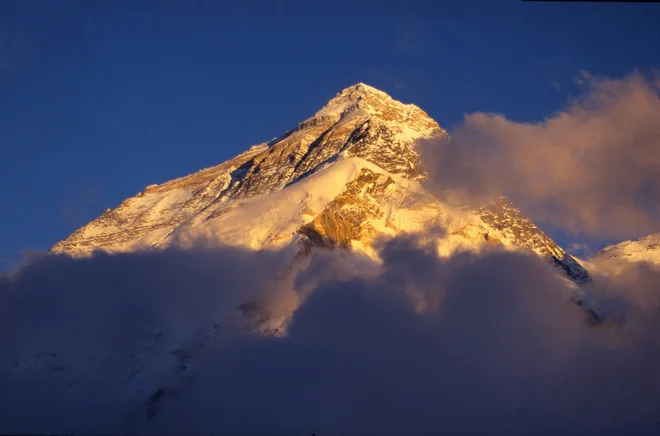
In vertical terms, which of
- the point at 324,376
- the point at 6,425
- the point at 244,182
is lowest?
the point at 6,425

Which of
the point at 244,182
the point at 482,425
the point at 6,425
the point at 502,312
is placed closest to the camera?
the point at 6,425

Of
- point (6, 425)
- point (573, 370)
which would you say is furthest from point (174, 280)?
point (573, 370)

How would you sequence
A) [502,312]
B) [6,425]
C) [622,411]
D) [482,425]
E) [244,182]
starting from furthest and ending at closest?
[244,182]
[502,312]
[622,411]
[482,425]
[6,425]

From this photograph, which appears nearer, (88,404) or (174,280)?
(88,404)

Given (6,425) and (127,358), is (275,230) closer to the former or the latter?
(127,358)

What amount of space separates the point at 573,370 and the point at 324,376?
43.5 m

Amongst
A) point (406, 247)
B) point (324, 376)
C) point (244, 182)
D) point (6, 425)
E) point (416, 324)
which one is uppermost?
point (244, 182)

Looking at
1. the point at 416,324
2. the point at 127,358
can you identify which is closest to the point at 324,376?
the point at 416,324

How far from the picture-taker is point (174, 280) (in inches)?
7028

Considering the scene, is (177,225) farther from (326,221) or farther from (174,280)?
(326,221)

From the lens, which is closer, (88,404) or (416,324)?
(88,404)

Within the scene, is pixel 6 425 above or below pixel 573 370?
below

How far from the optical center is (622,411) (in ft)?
554

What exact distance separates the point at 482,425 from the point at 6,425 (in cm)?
6268
